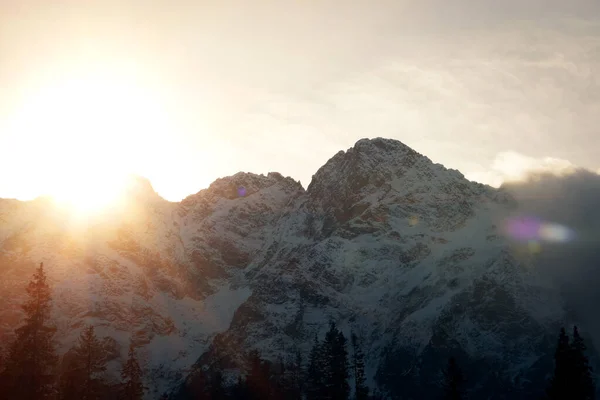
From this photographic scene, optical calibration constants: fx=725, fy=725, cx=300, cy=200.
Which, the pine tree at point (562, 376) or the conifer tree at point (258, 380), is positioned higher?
the pine tree at point (562, 376)

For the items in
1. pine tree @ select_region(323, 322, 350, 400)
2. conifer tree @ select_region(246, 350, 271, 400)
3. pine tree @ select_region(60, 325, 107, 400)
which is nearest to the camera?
pine tree @ select_region(60, 325, 107, 400)

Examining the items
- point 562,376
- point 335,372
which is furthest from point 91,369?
point 562,376

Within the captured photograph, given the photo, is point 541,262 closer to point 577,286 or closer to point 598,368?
point 577,286

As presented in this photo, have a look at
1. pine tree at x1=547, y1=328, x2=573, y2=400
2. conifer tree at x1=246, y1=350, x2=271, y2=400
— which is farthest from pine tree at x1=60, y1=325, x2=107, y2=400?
pine tree at x1=547, y1=328, x2=573, y2=400

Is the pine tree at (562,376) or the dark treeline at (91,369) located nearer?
Answer: the dark treeline at (91,369)

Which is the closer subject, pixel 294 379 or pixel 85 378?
pixel 85 378

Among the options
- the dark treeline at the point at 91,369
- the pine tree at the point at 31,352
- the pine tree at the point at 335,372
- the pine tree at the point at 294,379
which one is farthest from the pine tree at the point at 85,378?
the pine tree at the point at 294,379

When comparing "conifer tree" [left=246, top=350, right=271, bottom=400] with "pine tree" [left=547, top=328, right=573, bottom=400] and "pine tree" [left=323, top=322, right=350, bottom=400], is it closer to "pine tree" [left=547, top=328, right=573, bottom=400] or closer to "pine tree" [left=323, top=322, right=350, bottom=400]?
"pine tree" [left=323, top=322, right=350, bottom=400]

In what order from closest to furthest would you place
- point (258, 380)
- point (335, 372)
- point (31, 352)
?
point (31, 352) < point (335, 372) < point (258, 380)

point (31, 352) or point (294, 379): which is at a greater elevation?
point (31, 352)

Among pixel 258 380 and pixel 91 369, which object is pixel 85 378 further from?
pixel 258 380

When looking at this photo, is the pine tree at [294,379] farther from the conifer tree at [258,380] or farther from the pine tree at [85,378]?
Answer: the pine tree at [85,378]

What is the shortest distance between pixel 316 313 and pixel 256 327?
1694 cm

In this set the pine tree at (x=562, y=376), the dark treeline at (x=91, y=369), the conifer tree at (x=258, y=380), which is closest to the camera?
the dark treeline at (x=91, y=369)
